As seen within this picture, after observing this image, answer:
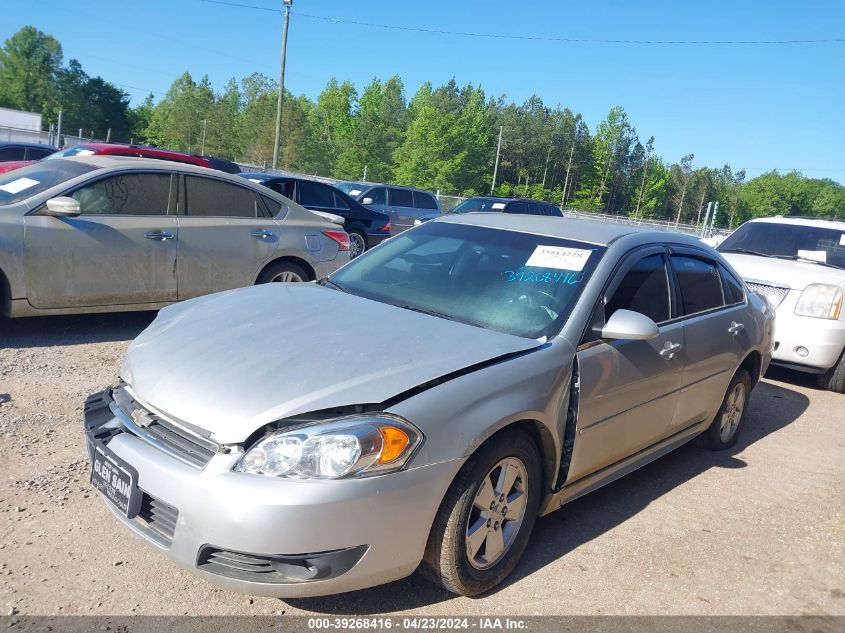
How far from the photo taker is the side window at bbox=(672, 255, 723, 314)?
4.20 m

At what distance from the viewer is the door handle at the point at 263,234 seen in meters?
6.78

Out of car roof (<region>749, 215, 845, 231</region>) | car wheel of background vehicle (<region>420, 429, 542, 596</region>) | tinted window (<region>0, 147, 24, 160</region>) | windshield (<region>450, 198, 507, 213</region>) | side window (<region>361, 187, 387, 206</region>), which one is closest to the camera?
car wheel of background vehicle (<region>420, 429, 542, 596</region>)

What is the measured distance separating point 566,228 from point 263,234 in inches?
148

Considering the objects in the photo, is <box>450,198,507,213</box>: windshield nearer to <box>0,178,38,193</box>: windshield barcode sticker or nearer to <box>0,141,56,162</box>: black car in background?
<box>0,141,56,162</box>: black car in background

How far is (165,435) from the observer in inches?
101

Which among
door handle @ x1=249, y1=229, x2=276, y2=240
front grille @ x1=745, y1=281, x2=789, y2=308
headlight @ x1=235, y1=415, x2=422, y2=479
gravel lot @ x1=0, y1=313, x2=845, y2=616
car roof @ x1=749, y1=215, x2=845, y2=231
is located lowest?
gravel lot @ x1=0, y1=313, x2=845, y2=616

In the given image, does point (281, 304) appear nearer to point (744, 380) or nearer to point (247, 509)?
point (247, 509)

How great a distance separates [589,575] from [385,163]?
75.5 meters

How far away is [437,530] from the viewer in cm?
260

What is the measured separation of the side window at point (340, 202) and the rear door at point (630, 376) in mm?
9873

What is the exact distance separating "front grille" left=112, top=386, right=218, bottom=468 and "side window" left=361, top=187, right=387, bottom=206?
14776 millimetres

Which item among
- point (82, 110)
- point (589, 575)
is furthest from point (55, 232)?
point (82, 110)

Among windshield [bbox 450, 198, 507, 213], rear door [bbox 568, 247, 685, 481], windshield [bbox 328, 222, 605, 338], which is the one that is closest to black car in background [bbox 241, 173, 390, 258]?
windshield [bbox 450, 198, 507, 213]

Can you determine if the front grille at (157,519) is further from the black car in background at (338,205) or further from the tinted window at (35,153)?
the tinted window at (35,153)
